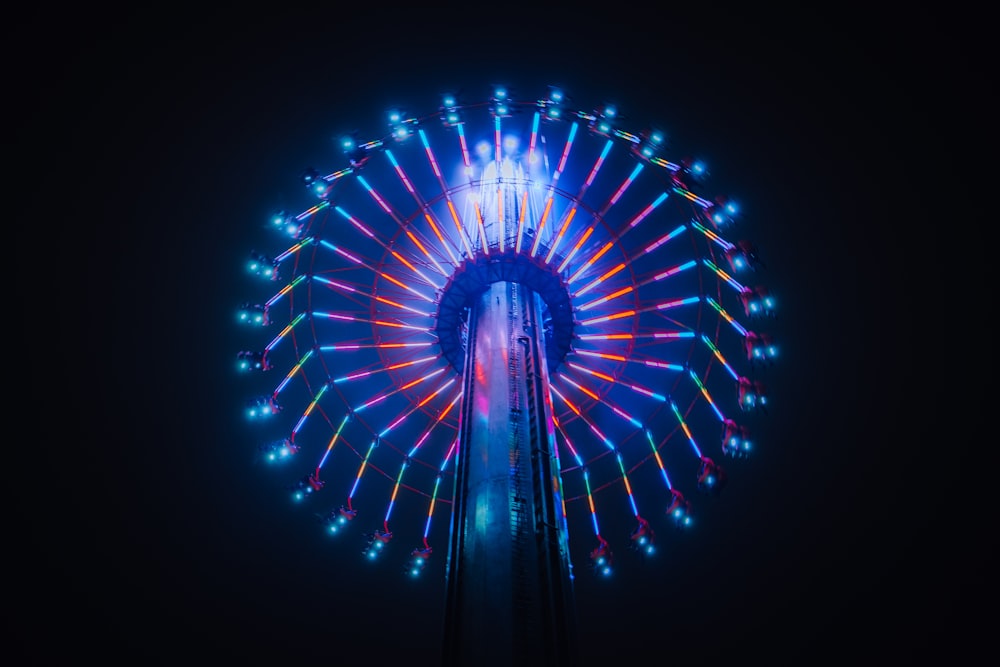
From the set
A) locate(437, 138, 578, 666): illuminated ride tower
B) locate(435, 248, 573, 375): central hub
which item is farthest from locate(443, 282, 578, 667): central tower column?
locate(435, 248, 573, 375): central hub

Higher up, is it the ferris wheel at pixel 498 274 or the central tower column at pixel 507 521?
the ferris wheel at pixel 498 274

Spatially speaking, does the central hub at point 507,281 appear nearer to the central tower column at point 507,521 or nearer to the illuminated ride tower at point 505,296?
the illuminated ride tower at point 505,296

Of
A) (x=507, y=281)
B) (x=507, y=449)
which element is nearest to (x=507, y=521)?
(x=507, y=449)

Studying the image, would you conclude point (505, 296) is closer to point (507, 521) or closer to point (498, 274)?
point (498, 274)

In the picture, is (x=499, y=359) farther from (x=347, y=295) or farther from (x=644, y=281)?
(x=347, y=295)

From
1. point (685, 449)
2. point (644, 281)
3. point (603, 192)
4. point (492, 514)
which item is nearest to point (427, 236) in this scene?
point (603, 192)

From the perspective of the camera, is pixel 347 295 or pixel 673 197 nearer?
pixel 673 197

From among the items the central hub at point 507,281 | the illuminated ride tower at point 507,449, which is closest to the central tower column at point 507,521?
the illuminated ride tower at point 507,449
